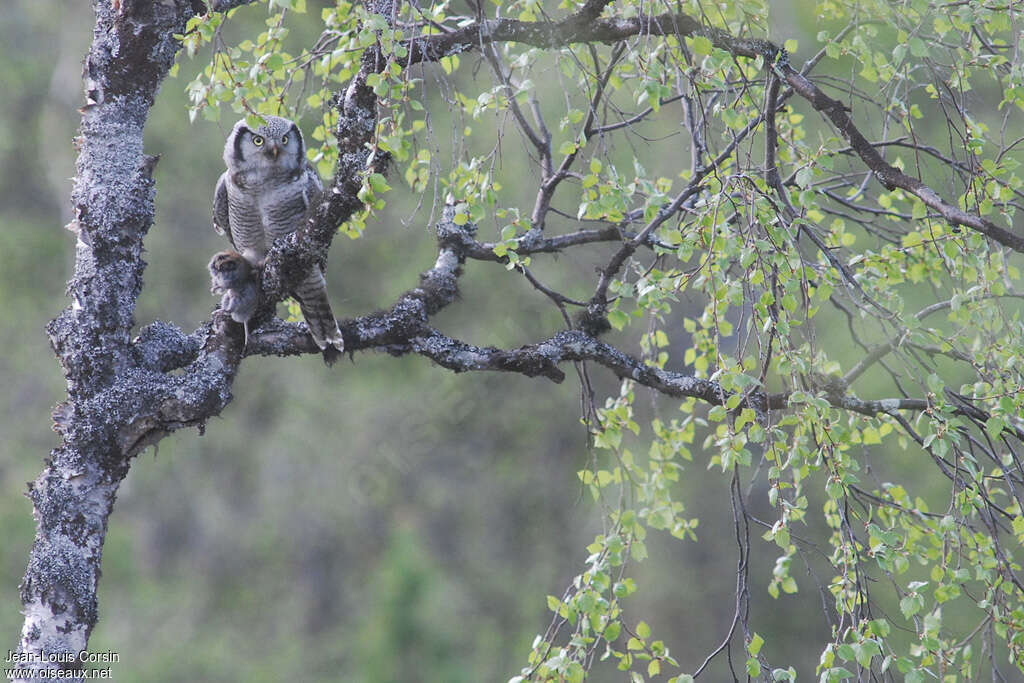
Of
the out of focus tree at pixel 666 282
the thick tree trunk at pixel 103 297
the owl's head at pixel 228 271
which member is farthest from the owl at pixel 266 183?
the thick tree trunk at pixel 103 297

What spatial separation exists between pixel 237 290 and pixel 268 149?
1120 mm

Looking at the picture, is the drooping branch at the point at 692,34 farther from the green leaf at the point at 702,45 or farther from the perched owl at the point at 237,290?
the perched owl at the point at 237,290

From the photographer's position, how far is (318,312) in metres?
2.95

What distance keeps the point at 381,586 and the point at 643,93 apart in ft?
20.3

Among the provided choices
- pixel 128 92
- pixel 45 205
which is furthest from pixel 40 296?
pixel 128 92

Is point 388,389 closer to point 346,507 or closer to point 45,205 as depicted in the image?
point 346,507

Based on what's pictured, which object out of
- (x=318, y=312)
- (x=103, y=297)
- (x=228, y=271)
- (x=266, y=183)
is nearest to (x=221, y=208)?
(x=266, y=183)

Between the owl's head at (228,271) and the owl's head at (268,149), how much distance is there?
2.95 ft

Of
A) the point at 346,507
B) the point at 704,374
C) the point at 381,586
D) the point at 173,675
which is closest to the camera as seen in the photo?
the point at 704,374

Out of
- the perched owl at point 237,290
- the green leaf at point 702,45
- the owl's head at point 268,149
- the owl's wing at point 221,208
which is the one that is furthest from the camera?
the owl's wing at point 221,208

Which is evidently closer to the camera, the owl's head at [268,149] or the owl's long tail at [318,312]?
the owl's long tail at [318,312]

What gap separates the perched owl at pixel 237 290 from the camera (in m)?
2.60

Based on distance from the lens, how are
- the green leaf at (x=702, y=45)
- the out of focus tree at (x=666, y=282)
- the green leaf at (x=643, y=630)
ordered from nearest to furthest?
the green leaf at (x=702, y=45), the out of focus tree at (x=666, y=282), the green leaf at (x=643, y=630)

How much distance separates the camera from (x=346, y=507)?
986 cm
